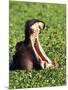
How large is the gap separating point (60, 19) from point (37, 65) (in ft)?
1.10

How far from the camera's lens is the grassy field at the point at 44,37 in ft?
4.27

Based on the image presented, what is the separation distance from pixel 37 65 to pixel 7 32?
28 centimetres

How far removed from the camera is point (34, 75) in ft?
4.37

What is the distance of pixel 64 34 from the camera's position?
140 centimetres

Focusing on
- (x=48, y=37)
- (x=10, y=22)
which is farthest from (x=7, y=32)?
(x=48, y=37)

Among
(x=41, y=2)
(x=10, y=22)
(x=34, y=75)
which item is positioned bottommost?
(x=34, y=75)

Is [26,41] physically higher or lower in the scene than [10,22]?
lower

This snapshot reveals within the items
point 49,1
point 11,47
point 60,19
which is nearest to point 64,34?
point 60,19

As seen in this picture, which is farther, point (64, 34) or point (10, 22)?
point (64, 34)

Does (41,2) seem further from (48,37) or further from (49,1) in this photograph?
(48,37)

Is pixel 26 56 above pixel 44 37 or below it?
below

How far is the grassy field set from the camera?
1.30 meters

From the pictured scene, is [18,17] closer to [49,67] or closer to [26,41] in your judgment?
[26,41]

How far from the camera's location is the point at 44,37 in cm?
136
